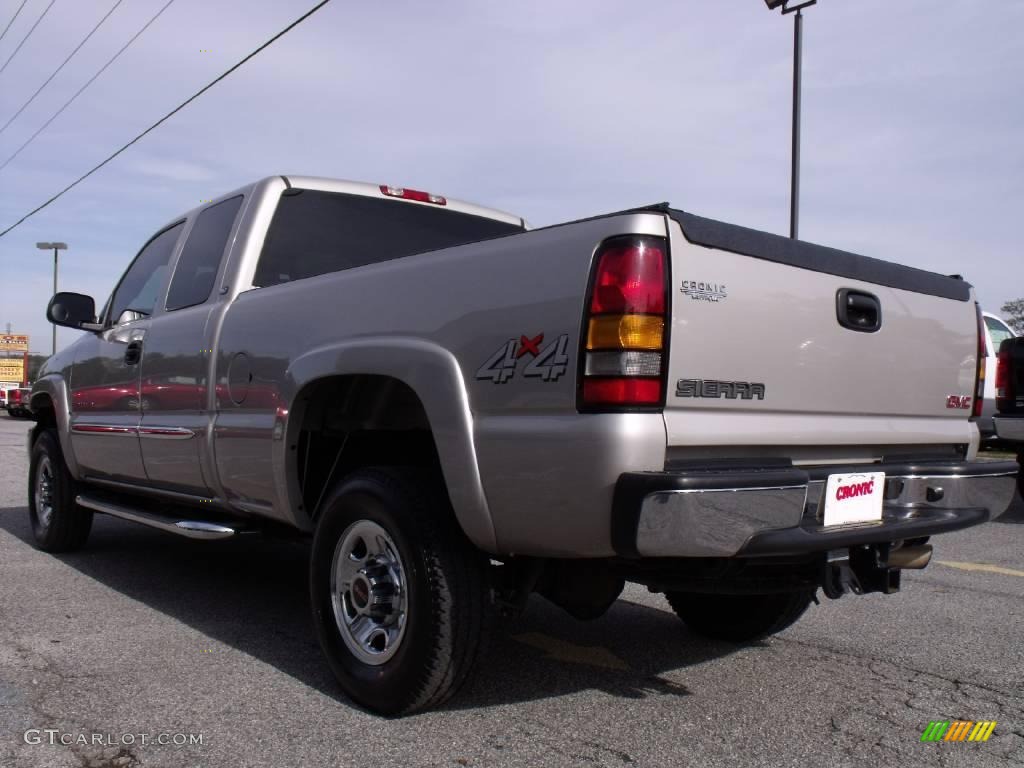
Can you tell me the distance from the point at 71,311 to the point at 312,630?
256 cm

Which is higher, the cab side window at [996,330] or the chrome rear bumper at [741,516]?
the cab side window at [996,330]

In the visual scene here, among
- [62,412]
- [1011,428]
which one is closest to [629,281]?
[62,412]

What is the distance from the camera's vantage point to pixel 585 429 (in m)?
2.50

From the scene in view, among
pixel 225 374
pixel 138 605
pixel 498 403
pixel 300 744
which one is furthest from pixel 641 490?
pixel 138 605

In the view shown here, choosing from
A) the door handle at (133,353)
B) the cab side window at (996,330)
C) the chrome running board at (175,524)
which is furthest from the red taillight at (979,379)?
the cab side window at (996,330)

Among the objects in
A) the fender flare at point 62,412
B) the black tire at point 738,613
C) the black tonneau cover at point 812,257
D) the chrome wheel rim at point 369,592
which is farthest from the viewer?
the fender flare at point 62,412

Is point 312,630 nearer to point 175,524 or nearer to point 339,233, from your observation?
point 175,524

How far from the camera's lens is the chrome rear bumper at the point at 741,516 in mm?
2424

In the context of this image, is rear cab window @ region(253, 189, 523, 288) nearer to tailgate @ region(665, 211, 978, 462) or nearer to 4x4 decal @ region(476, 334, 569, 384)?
4x4 decal @ region(476, 334, 569, 384)

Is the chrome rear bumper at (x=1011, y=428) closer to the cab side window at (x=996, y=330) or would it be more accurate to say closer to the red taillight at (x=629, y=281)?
the cab side window at (x=996, y=330)

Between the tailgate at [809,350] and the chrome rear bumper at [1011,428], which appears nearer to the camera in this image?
the tailgate at [809,350]

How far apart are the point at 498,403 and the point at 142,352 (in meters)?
2.80

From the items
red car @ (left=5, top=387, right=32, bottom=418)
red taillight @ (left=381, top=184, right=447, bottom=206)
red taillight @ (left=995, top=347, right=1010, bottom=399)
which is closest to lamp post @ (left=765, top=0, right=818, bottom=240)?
red taillight @ (left=995, top=347, right=1010, bottom=399)

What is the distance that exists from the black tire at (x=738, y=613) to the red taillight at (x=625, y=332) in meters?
1.47
